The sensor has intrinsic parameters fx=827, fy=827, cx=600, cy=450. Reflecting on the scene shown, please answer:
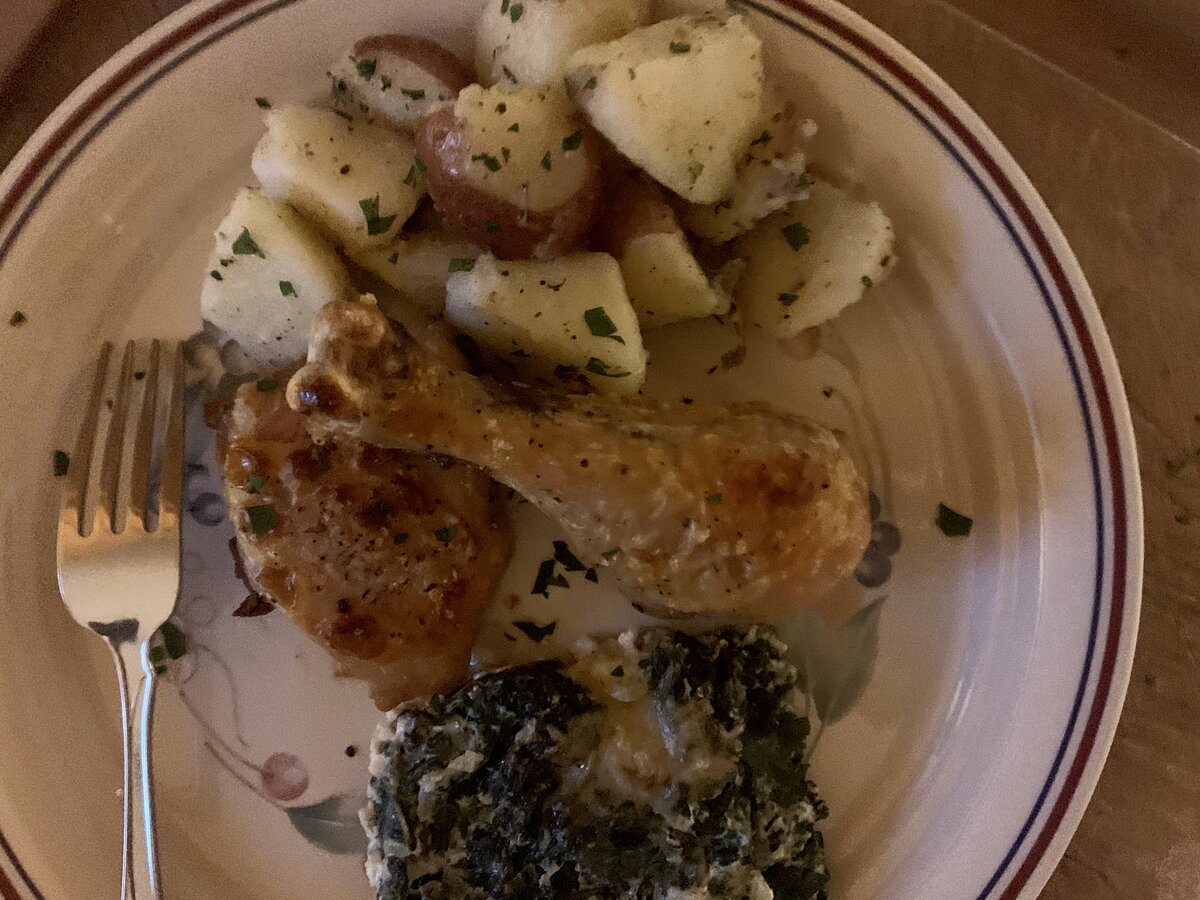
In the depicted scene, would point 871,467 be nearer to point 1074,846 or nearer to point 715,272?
point 715,272

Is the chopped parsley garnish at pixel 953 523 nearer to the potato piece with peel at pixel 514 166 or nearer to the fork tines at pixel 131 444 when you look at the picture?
the potato piece with peel at pixel 514 166

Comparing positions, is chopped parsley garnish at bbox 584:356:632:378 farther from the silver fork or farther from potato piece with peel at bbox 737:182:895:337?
the silver fork

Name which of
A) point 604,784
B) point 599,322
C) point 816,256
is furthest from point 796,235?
point 604,784


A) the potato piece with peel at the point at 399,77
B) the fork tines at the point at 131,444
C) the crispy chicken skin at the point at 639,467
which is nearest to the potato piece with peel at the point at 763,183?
the crispy chicken skin at the point at 639,467

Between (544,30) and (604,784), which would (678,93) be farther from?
(604,784)

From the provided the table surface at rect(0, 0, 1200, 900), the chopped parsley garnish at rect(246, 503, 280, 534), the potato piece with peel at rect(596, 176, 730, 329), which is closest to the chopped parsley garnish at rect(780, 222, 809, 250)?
the potato piece with peel at rect(596, 176, 730, 329)

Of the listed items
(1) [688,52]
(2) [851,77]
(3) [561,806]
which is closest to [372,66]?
(1) [688,52]
